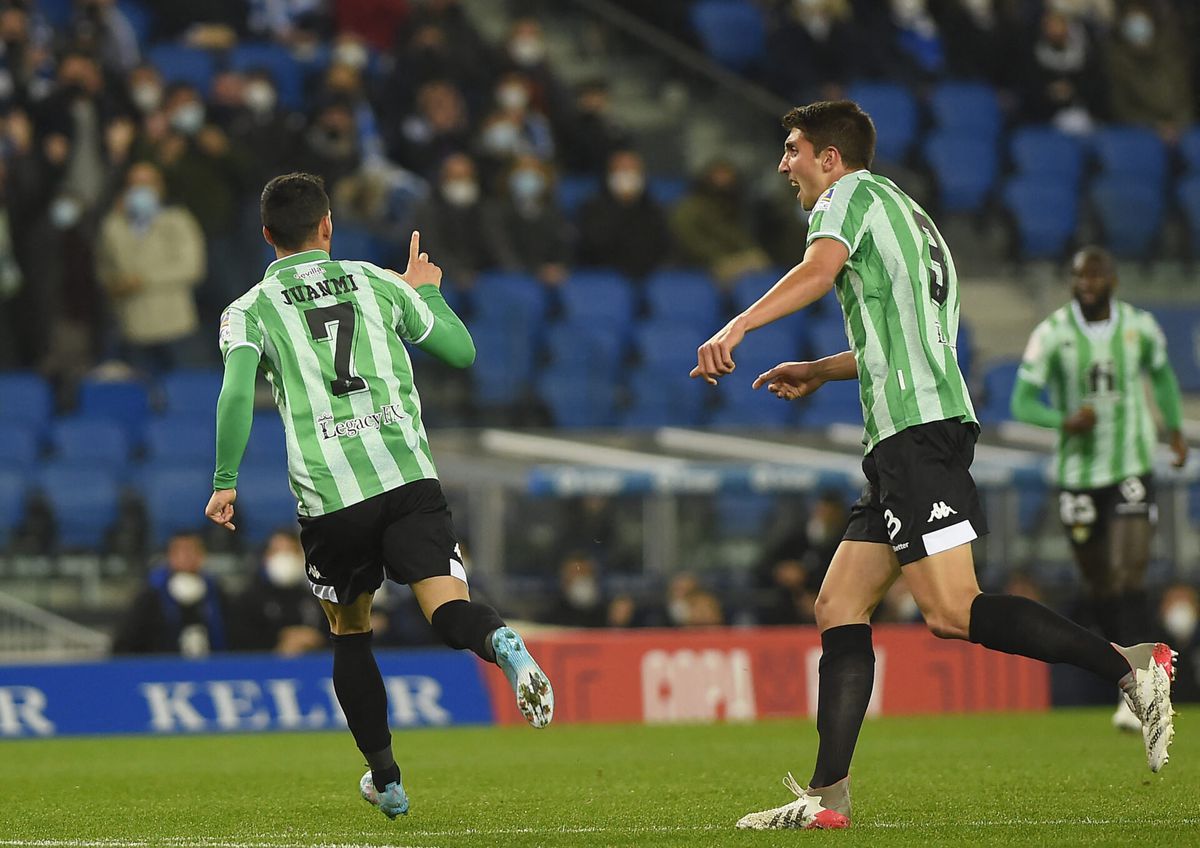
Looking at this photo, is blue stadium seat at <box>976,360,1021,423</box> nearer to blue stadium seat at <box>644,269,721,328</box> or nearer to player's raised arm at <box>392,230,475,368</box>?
blue stadium seat at <box>644,269,721,328</box>

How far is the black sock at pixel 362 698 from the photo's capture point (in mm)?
6469

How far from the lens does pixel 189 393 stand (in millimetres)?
15516

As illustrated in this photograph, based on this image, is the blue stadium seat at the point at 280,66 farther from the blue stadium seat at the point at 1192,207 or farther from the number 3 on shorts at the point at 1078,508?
the number 3 on shorts at the point at 1078,508

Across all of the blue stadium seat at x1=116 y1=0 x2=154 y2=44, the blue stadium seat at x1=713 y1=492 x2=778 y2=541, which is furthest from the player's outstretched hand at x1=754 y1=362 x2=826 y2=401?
the blue stadium seat at x1=116 y1=0 x2=154 y2=44

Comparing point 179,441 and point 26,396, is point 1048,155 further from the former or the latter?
point 26,396

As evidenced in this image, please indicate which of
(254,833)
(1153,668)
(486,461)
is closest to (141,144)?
(486,461)

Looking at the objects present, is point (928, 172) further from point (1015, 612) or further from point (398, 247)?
point (1015, 612)

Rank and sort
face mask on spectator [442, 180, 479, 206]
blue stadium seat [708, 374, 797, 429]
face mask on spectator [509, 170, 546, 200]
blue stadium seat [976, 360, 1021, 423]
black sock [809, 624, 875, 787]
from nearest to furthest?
black sock [809, 624, 875, 787], blue stadium seat [708, 374, 797, 429], blue stadium seat [976, 360, 1021, 423], face mask on spectator [442, 180, 479, 206], face mask on spectator [509, 170, 546, 200]

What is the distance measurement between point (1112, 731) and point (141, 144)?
9.16 metres

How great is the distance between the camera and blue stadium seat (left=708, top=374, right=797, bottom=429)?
53.1 feet

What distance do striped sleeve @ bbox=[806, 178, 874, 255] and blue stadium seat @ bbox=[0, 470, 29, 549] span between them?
9.26 metres

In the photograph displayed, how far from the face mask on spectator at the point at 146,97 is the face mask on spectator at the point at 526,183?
3026mm

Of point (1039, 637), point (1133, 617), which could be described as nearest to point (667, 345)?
point (1133, 617)

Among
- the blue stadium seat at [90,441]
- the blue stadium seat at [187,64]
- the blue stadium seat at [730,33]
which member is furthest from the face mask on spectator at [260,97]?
the blue stadium seat at [730,33]
